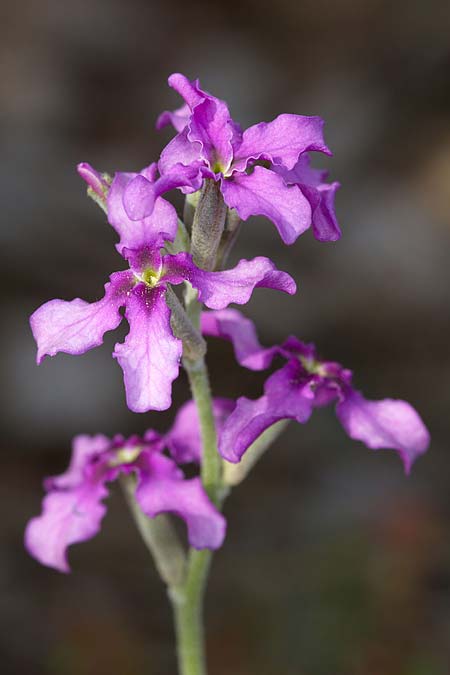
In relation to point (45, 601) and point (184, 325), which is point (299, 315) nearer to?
point (45, 601)

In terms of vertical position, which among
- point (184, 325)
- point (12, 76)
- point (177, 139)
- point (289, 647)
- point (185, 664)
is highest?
point (12, 76)

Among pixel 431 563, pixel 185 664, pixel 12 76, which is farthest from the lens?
pixel 12 76

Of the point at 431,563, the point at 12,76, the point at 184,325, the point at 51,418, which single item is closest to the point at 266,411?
the point at 184,325

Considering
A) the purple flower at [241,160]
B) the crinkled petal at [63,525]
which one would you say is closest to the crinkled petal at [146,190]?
the purple flower at [241,160]

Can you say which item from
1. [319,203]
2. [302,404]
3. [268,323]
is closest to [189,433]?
[302,404]

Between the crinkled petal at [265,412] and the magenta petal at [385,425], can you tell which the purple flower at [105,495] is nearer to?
the crinkled petal at [265,412]
